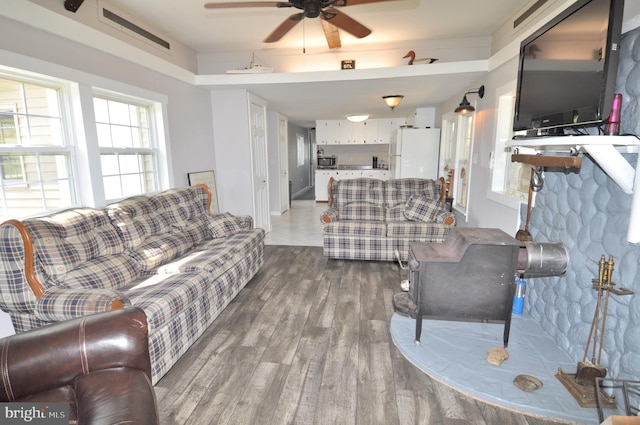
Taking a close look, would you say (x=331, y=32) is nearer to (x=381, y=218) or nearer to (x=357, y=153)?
(x=381, y=218)

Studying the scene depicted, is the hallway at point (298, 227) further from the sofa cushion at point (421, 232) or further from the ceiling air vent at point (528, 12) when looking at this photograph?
the ceiling air vent at point (528, 12)

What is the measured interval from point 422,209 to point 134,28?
12.5 ft

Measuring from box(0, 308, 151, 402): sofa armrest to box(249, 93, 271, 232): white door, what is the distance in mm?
3759

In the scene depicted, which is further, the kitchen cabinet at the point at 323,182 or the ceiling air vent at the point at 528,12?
the kitchen cabinet at the point at 323,182

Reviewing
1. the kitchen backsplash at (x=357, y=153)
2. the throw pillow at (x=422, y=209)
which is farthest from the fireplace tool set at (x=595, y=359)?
the kitchen backsplash at (x=357, y=153)

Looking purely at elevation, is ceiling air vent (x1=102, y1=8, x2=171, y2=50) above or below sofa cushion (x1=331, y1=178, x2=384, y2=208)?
above

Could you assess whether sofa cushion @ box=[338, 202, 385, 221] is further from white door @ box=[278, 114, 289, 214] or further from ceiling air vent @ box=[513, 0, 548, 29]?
white door @ box=[278, 114, 289, 214]

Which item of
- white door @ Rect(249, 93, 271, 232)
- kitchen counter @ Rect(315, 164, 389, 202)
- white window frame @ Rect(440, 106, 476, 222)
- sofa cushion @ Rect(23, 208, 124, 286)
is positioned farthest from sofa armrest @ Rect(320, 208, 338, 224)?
kitchen counter @ Rect(315, 164, 389, 202)

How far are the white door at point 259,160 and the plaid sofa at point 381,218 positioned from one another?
1.29m

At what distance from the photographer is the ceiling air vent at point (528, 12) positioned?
9.09 ft

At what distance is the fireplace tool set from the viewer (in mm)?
1635

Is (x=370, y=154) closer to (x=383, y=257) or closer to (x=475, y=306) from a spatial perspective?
(x=383, y=257)

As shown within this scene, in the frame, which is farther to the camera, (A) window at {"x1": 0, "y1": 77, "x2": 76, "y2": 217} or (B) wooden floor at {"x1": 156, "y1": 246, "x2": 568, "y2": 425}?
(A) window at {"x1": 0, "y1": 77, "x2": 76, "y2": 217}

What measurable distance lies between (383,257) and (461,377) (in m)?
2.11
